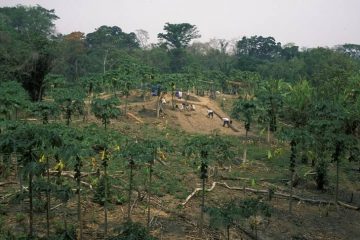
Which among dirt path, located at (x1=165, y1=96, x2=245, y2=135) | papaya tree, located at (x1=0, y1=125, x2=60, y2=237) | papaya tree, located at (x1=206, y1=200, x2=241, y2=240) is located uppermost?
papaya tree, located at (x1=0, y1=125, x2=60, y2=237)

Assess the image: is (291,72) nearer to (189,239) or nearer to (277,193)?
(277,193)

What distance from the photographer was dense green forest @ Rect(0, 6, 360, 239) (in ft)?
43.1

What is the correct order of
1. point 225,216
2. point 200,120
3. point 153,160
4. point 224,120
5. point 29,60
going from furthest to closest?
point 200,120
point 224,120
point 29,60
point 153,160
point 225,216

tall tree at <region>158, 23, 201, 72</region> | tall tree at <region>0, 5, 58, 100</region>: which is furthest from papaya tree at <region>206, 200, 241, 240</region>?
tall tree at <region>158, 23, 201, 72</region>

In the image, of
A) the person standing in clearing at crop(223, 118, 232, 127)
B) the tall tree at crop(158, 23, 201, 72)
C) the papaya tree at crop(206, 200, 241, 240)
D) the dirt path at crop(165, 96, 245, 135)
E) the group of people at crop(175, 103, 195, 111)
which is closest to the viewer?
the papaya tree at crop(206, 200, 241, 240)

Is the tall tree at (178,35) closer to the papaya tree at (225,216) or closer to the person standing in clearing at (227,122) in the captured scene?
the person standing in clearing at (227,122)

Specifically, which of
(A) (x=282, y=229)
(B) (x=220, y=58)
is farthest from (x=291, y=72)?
(A) (x=282, y=229)

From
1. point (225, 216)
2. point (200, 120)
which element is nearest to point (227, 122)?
point (200, 120)

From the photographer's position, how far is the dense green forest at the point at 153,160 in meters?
13.1

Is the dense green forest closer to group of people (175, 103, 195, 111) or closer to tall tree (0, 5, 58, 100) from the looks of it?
tall tree (0, 5, 58, 100)

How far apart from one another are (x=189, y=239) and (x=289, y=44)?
96406 mm

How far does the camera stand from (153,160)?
15461mm

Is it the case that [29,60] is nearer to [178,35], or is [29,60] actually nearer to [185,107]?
[185,107]

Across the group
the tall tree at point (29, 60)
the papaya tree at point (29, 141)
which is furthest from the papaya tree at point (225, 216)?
the tall tree at point (29, 60)
